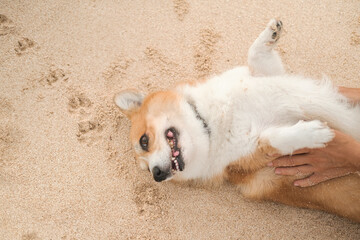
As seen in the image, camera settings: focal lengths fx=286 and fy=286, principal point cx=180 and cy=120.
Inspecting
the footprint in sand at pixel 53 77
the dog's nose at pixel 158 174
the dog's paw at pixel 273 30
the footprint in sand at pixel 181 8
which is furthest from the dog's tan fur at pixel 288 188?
the footprint in sand at pixel 53 77

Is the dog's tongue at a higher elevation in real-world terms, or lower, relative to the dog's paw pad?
lower

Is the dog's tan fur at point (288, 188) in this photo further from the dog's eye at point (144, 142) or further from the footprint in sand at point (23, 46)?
the footprint in sand at point (23, 46)

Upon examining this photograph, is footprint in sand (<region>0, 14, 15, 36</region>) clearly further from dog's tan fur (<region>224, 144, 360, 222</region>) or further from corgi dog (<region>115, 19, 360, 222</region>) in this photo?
dog's tan fur (<region>224, 144, 360, 222</region>)

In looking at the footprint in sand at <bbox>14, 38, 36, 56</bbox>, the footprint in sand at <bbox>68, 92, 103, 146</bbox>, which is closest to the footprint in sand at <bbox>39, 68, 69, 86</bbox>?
the footprint in sand at <bbox>68, 92, 103, 146</bbox>

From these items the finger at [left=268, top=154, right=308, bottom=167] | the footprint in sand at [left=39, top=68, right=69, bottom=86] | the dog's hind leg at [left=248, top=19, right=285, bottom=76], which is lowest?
the footprint in sand at [left=39, top=68, right=69, bottom=86]

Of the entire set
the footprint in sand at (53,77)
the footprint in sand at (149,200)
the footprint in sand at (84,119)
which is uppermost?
the footprint in sand at (53,77)

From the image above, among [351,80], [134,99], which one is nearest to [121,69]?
[134,99]

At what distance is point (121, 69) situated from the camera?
304 cm

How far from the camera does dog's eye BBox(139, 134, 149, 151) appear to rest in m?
2.30

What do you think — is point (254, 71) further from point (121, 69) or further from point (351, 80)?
point (121, 69)

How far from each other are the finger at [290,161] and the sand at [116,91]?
0.53 meters

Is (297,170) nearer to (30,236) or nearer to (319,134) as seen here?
(319,134)

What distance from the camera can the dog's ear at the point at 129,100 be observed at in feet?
8.52

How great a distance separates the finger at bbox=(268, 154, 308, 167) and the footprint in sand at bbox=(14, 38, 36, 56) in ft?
8.93
